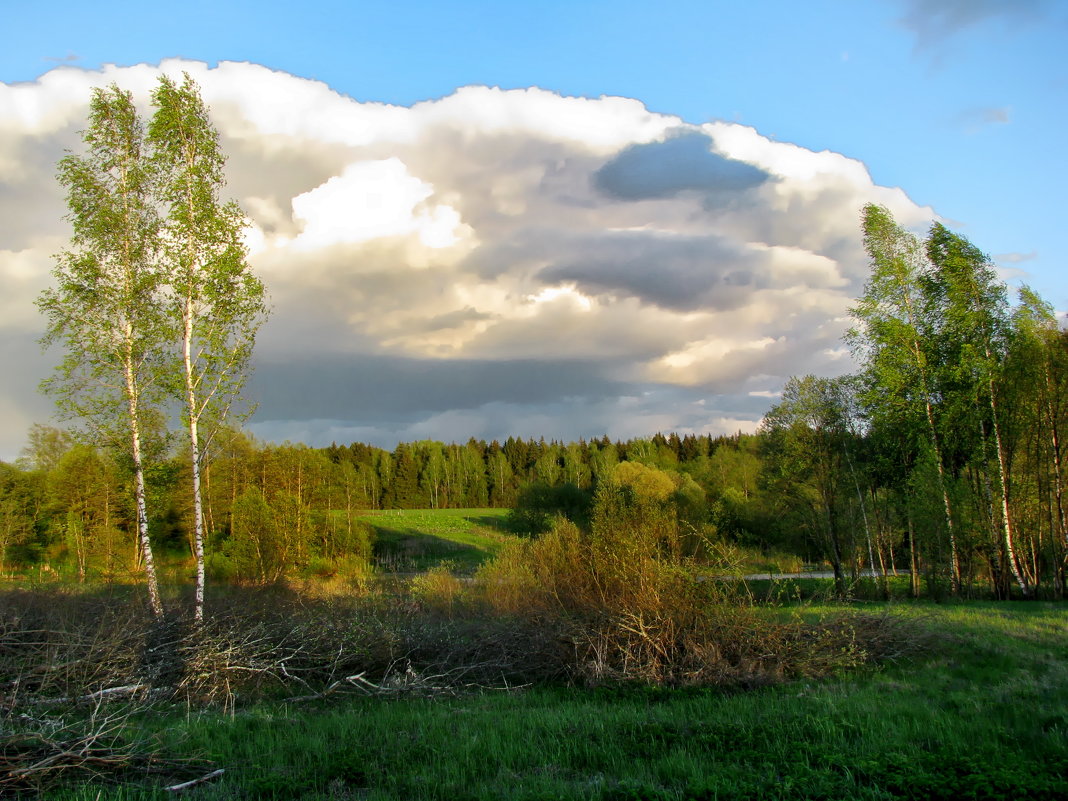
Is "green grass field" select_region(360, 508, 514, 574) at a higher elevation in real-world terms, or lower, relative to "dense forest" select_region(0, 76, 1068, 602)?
lower

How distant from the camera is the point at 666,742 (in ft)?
26.0

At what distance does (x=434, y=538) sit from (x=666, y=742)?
65.6 meters

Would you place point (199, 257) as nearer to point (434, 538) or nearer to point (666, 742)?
point (666, 742)

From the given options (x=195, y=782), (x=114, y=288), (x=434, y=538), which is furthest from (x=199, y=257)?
(x=434, y=538)

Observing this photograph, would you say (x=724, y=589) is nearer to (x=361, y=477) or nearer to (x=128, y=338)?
(x=128, y=338)

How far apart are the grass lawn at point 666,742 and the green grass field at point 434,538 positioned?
40.5m

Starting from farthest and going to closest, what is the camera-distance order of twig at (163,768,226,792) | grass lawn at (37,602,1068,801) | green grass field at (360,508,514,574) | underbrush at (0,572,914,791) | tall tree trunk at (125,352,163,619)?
green grass field at (360,508,514,574) < tall tree trunk at (125,352,163,619) < underbrush at (0,572,914,791) < twig at (163,768,226,792) < grass lawn at (37,602,1068,801)

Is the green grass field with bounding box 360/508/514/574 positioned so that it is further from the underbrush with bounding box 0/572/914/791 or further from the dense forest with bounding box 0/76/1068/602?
the underbrush with bounding box 0/572/914/791

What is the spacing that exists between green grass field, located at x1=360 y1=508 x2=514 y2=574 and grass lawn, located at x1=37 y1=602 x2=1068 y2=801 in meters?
40.5

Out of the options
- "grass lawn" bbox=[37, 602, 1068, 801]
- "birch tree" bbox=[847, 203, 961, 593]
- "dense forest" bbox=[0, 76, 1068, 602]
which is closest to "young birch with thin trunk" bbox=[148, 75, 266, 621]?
"dense forest" bbox=[0, 76, 1068, 602]

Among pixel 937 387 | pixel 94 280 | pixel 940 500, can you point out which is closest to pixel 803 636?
pixel 940 500

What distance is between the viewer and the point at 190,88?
21109mm

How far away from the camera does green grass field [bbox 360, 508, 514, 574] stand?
200ft

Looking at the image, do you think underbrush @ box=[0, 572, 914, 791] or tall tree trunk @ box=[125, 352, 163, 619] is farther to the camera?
tall tree trunk @ box=[125, 352, 163, 619]
